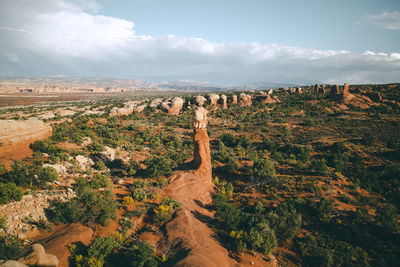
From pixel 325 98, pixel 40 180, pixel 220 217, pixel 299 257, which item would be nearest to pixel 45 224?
pixel 40 180

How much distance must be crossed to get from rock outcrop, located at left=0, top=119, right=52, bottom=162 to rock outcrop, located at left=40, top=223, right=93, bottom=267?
38.4ft

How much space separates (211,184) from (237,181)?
11.1 ft

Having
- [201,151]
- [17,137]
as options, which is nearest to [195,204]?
[201,151]

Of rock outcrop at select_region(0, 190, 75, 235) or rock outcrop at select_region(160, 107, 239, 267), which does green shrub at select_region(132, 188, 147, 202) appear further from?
rock outcrop at select_region(0, 190, 75, 235)

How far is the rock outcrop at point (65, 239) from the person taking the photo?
9.11 m

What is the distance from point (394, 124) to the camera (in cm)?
3706

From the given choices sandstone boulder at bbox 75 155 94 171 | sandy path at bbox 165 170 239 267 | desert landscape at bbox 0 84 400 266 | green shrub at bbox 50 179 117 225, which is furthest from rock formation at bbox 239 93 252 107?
green shrub at bbox 50 179 117 225

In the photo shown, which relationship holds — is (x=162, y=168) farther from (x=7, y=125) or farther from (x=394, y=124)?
(x=394, y=124)

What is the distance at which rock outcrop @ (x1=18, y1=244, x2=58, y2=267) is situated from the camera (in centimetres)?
740

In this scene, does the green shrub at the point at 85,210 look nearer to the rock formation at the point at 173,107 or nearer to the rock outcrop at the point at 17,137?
the rock outcrop at the point at 17,137

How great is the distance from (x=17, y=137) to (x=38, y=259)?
57.6ft

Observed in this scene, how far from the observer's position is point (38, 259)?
7605mm

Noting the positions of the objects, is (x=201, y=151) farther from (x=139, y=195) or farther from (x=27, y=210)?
(x=27, y=210)

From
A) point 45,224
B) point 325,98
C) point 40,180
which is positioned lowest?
point 45,224
